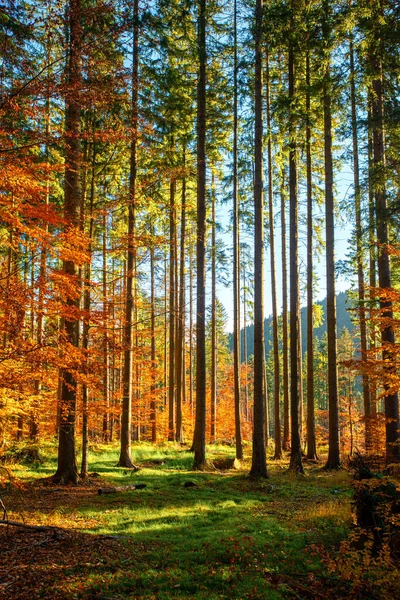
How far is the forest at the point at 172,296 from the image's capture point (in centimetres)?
504

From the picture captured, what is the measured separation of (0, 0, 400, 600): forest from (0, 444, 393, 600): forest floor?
0.04m

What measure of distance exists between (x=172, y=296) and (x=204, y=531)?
15.2m

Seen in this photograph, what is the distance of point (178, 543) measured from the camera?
614 centimetres

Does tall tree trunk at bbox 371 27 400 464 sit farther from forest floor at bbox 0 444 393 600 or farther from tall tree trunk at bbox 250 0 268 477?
tall tree trunk at bbox 250 0 268 477

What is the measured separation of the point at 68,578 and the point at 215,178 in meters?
19.6

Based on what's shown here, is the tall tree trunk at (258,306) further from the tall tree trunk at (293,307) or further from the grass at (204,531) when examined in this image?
the tall tree trunk at (293,307)

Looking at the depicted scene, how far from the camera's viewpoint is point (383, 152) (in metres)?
12.1

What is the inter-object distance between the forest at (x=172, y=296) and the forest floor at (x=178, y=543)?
1.7 inches

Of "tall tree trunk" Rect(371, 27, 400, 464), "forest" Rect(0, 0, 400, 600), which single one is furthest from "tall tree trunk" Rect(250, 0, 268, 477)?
"tall tree trunk" Rect(371, 27, 400, 464)

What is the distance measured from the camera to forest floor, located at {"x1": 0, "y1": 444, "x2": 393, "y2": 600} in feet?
15.0

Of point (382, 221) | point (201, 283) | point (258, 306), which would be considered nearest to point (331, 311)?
point (258, 306)

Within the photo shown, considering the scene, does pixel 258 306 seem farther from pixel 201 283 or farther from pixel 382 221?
pixel 382 221

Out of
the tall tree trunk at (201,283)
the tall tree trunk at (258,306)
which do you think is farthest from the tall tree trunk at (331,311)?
the tall tree trunk at (201,283)

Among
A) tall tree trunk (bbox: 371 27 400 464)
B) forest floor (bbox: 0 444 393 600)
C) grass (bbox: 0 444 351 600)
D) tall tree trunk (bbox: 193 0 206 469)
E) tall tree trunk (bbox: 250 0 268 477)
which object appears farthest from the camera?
tall tree trunk (bbox: 193 0 206 469)
